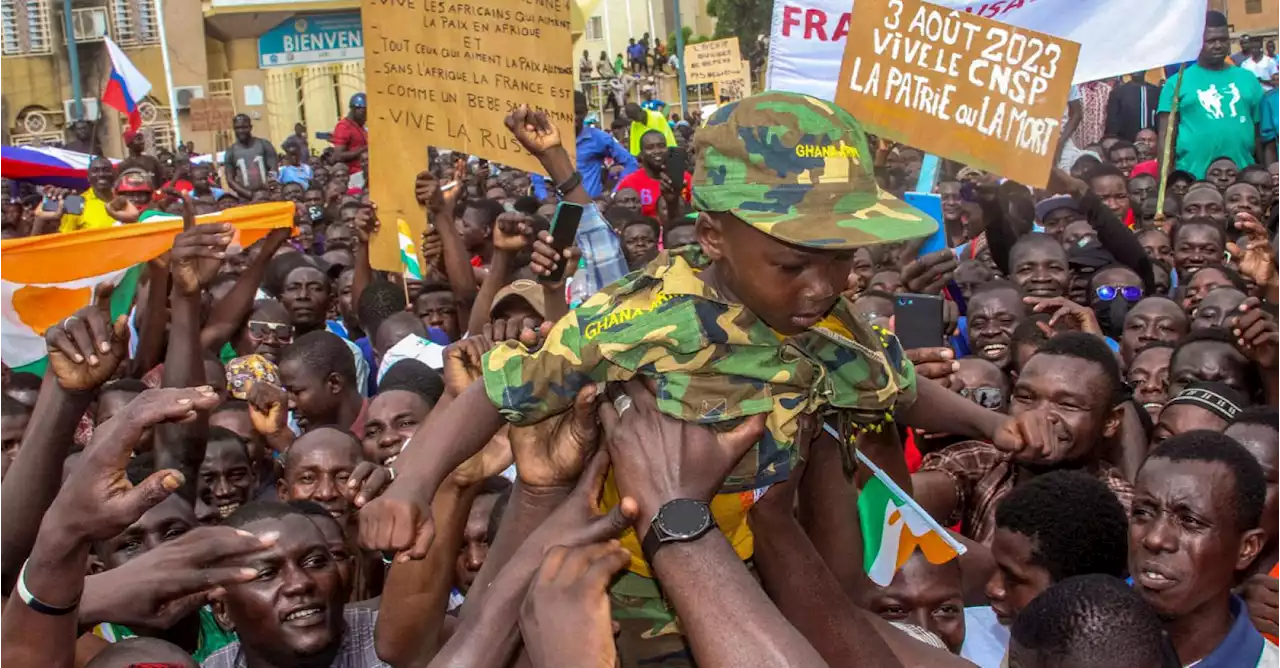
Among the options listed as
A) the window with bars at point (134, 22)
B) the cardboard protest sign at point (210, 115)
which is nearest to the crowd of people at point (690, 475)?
the cardboard protest sign at point (210, 115)

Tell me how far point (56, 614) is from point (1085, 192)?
20.0 ft

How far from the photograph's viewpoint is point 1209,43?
12.5 meters

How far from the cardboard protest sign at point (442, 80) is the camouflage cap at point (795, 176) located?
158 inches

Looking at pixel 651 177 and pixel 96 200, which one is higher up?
pixel 96 200

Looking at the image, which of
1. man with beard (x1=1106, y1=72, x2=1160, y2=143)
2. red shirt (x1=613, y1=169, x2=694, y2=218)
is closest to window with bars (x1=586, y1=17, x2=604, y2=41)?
man with beard (x1=1106, y1=72, x2=1160, y2=143)

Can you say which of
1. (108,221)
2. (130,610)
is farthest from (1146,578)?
(108,221)

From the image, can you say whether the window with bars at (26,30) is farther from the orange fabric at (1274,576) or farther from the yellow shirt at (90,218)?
the orange fabric at (1274,576)

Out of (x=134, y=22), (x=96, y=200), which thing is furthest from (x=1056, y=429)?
(x=134, y=22)

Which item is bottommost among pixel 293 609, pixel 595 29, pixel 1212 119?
pixel 293 609

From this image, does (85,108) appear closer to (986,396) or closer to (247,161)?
(247,161)

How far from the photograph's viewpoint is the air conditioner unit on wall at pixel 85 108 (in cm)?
2844

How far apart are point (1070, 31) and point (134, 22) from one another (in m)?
27.3

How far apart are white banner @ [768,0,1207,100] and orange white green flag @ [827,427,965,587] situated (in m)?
4.38

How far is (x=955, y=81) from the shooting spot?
6477 millimetres
